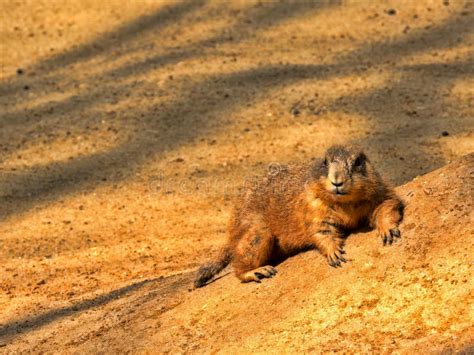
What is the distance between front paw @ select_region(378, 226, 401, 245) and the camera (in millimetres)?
5141

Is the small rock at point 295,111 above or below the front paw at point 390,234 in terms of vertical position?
below

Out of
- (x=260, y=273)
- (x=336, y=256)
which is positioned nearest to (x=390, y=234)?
(x=336, y=256)

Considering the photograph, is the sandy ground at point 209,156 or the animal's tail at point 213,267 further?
the animal's tail at point 213,267

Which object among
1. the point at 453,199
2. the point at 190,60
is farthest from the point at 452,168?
the point at 190,60

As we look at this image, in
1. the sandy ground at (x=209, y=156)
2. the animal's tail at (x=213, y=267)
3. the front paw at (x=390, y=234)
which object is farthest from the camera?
the animal's tail at (x=213, y=267)

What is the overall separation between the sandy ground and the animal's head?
0.29 meters

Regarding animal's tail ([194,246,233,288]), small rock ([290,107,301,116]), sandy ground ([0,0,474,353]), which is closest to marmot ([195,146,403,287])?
animal's tail ([194,246,233,288])

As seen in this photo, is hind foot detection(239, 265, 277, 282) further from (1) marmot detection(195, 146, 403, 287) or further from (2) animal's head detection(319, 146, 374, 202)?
(2) animal's head detection(319, 146, 374, 202)

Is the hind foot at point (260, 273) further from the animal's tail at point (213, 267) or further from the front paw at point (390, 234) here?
the front paw at point (390, 234)

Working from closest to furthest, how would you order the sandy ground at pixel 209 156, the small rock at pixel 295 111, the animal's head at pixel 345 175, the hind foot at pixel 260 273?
1. the sandy ground at pixel 209 156
2. the animal's head at pixel 345 175
3. the hind foot at pixel 260 273
4. the small rock at pixel 295 111

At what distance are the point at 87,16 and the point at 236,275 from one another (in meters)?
8.72

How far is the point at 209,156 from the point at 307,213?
4.30 meters

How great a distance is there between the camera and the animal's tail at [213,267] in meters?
6.04

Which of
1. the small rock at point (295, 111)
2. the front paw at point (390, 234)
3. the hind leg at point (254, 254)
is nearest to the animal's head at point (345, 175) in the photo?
the front paw at point (390, 234)
